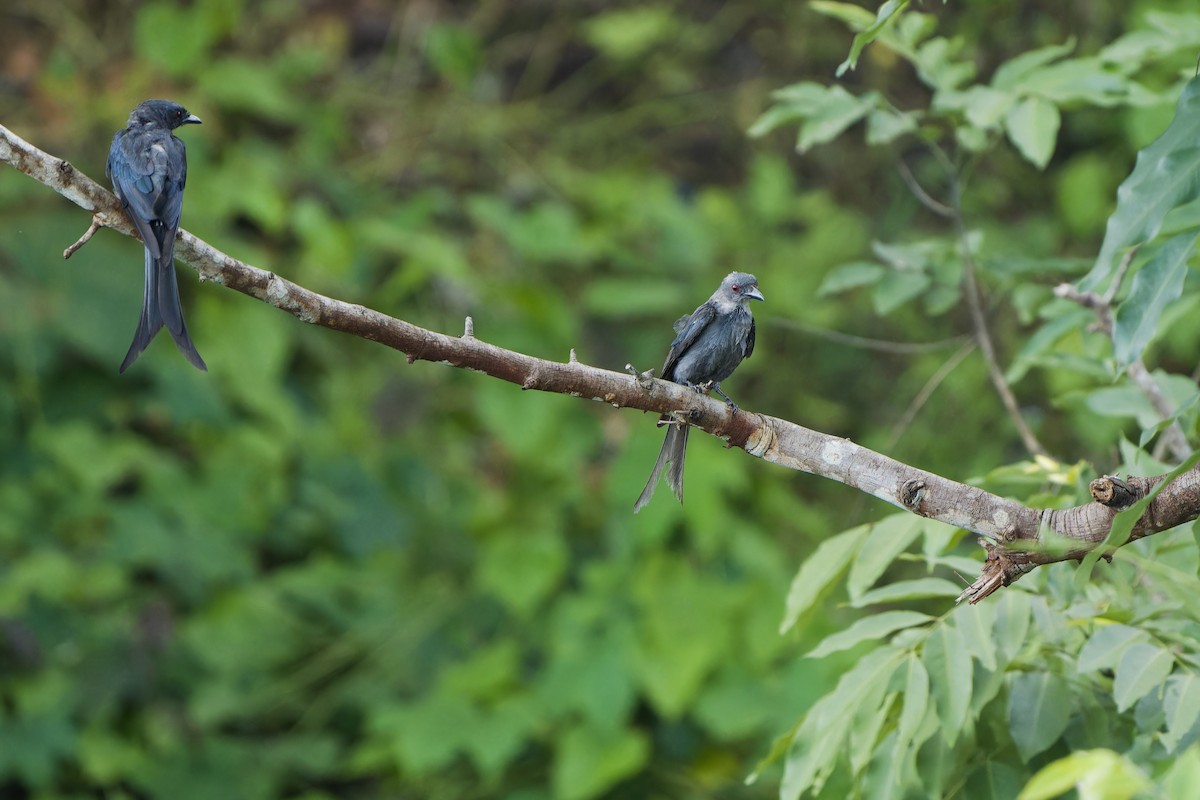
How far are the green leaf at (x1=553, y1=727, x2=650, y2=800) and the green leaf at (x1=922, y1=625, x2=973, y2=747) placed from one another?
2932mm

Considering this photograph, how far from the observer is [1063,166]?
628cm

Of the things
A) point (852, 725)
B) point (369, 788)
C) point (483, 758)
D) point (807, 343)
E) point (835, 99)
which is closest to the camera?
point (852, 725)

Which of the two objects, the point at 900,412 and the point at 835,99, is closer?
the point at 835,99

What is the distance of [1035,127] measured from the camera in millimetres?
2773

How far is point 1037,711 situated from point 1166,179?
0.86 meters

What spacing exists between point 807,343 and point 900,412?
0.55 metres

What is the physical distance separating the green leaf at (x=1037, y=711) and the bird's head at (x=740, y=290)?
1197mm

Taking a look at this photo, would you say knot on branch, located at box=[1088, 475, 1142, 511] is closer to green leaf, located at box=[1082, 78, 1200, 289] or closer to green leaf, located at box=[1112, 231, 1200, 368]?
green leaf, located at box=[1112, 231, 1200, 368]

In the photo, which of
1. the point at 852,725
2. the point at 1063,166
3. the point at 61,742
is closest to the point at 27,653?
the point at 61,742

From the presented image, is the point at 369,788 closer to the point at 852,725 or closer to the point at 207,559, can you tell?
the point at 207,559

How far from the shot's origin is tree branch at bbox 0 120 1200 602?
5.77ft

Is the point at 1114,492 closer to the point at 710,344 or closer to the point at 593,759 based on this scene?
the point at 710,344

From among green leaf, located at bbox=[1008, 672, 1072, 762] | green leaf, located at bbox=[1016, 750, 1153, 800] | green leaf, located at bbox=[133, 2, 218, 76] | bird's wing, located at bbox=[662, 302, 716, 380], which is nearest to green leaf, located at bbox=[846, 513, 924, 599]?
green leaf, located at bbox=[1008, 672, 1072, 762]

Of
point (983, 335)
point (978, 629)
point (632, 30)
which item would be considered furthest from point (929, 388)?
point (632, 30)
